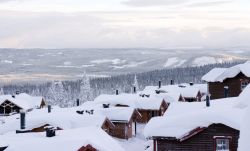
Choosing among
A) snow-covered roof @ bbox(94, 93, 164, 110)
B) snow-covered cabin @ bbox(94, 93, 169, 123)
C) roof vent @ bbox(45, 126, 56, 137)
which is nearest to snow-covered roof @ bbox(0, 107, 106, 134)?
roof vent @ bbox(45, 126, 56, 137)

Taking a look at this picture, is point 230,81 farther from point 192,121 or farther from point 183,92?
point 183,92

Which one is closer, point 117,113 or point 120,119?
point 120,119

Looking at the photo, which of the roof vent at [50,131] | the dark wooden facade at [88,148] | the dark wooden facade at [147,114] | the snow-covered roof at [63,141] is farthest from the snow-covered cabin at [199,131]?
the dark wooden facade at [147,114]

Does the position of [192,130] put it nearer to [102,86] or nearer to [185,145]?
[185,145]

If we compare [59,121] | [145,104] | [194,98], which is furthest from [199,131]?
[194,98]

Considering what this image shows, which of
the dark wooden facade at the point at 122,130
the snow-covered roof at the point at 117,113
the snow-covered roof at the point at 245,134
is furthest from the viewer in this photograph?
the snow-covered roof at the point at 117,113

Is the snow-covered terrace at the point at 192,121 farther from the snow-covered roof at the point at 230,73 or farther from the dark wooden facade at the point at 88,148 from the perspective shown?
the snow-covered roof at the point at 230,73

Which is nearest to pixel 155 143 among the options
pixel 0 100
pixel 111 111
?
pixel 111 111
